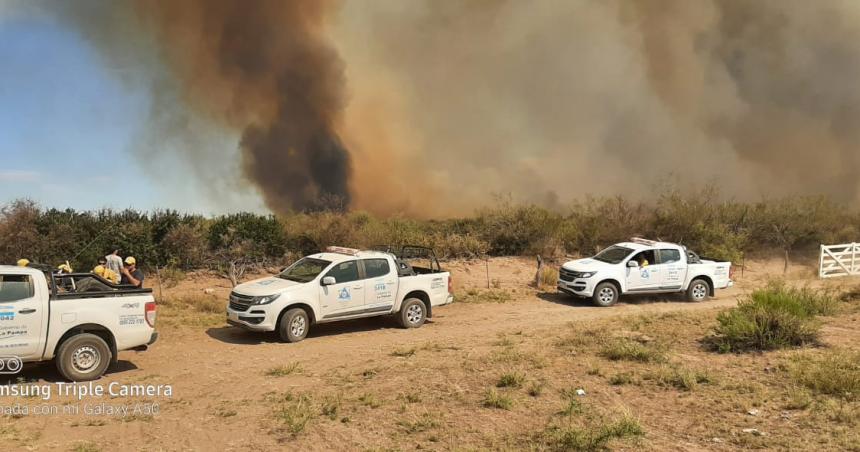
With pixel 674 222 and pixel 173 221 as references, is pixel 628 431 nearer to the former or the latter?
pixel 173 221

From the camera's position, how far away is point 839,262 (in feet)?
78.6

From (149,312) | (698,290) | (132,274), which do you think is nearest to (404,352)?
(149,312)

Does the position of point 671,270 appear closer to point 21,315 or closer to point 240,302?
point 240,302

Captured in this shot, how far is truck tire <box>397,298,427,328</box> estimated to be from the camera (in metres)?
13.3

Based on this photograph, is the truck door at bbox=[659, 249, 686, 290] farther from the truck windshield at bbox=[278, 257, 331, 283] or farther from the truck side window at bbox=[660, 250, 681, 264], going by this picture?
the truck windshield at bbox=[278, 257, 331, 283]

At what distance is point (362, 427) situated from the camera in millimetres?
6691

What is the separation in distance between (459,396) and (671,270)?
11762 millimetres

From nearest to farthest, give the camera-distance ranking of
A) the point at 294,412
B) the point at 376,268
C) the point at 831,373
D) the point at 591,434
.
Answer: the point at 591,434, the point at 294,412, the point at 831,373, the point at 376,268

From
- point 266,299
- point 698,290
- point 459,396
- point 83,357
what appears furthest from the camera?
point 698,290

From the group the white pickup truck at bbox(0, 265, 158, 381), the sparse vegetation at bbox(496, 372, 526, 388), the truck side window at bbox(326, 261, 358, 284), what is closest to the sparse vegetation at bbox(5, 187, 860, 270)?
the truck side window at bbox(326, 261, 358, 284)

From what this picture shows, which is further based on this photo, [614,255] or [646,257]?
[614,255]

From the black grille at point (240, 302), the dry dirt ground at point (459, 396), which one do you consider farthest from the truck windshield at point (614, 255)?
the black grille at point (240, 302)

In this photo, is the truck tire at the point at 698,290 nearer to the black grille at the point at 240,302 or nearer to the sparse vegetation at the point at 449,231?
the sparse vegetation at the point at 449,231

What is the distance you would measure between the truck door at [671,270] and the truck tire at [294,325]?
10554 mm
